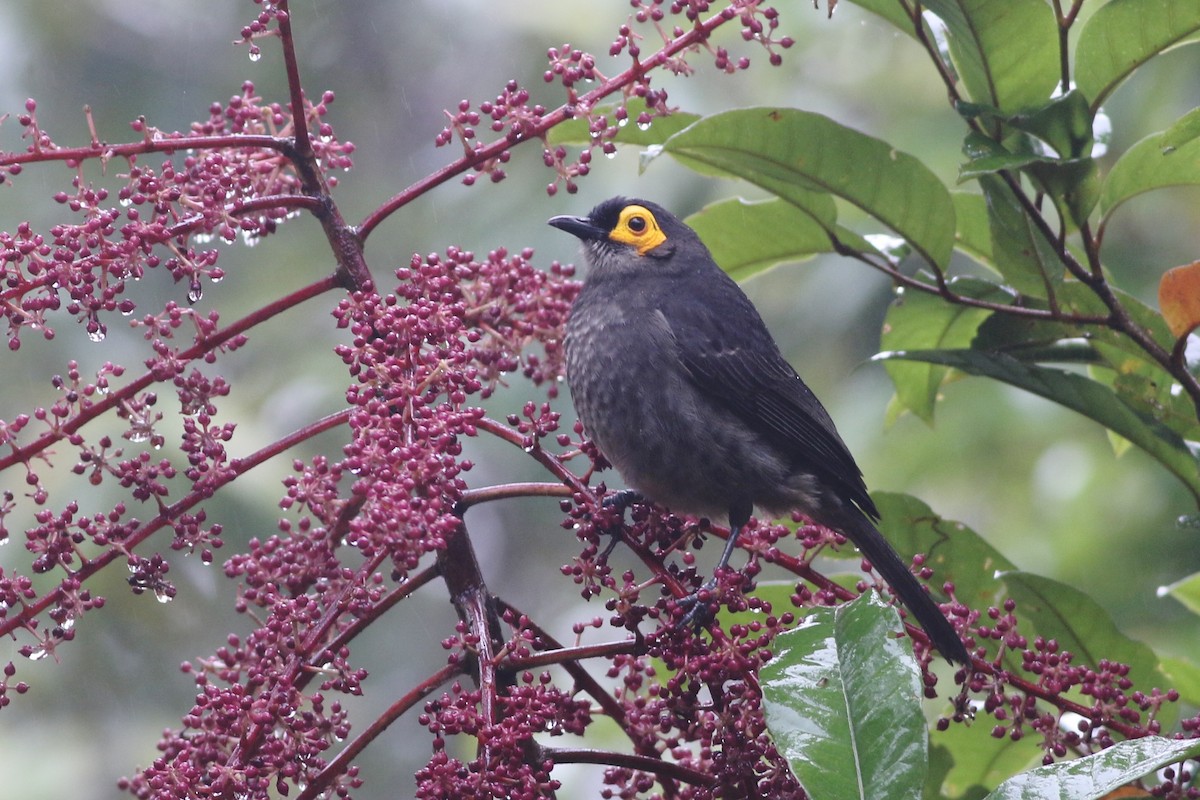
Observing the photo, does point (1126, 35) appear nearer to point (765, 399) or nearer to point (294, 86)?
point (765, 399)

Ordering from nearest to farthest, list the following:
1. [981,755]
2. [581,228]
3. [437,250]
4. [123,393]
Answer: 1. [123,393]
2. [981,755]
3. [581,228]
4. [437,250]

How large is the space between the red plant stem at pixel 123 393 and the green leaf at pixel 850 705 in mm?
852

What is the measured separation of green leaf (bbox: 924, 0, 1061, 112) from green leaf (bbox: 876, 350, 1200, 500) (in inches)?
17.7

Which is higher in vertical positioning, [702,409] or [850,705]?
[702,409]

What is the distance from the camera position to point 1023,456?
614cm

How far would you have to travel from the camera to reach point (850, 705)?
154cm

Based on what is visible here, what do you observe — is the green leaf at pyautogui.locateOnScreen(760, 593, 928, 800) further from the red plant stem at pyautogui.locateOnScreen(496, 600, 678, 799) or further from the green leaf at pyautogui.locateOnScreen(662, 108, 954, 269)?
the green leaf at pyautogui.locateOnScreen(662, 108, 954, 269)

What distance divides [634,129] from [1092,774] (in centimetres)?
153

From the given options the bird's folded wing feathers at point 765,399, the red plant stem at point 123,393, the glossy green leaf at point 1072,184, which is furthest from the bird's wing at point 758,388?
the red plant stem at point 123,393

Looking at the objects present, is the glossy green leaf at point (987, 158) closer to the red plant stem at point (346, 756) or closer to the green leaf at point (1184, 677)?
the green leaf at point (1184, 677)

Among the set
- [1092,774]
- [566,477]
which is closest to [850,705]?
[1092,774]

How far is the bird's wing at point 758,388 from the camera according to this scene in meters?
2.93

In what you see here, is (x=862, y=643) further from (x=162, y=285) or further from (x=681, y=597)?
(x=162, y=285)

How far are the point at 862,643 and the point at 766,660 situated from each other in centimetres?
19
